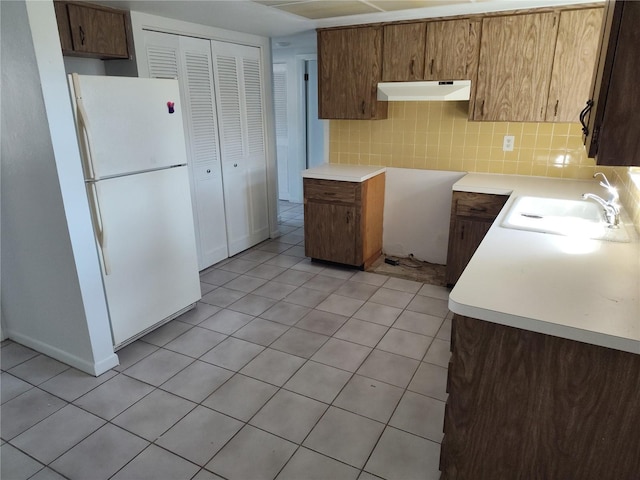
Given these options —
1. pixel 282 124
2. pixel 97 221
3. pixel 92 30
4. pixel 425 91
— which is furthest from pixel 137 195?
pixel 282 124

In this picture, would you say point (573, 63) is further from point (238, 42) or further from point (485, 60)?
point (238, 42)

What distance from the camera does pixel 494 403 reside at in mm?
1431

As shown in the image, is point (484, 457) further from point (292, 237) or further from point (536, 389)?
point (292, 237)

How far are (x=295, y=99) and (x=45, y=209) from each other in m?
3.99

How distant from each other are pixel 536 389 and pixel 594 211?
1.63 metres

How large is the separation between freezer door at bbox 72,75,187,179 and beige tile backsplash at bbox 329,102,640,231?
1.85 m

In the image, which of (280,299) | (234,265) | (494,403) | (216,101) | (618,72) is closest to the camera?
(618,72)

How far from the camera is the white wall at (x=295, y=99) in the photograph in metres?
5.41

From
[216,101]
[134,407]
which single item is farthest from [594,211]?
[216,101]

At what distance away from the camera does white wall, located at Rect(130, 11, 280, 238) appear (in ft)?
10.1

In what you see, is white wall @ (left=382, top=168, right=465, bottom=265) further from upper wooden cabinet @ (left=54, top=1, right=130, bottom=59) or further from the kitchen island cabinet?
upper wooden cabinet @ (left=54, top=1, right=130, bottom=59)

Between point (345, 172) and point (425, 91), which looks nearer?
point (425, 91)

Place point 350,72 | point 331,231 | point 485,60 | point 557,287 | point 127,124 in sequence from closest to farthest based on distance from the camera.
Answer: point 557,287, point 127,124, point 485,60, point 350,72, point 331,231

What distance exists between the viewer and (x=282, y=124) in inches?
234
